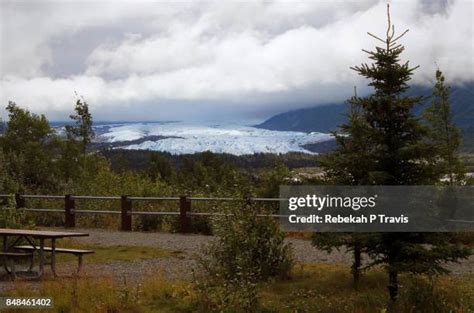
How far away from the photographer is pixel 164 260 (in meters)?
14.3

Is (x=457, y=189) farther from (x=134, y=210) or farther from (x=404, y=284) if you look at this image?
(x=134, y=210)

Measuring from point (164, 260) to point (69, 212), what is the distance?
27.8ft

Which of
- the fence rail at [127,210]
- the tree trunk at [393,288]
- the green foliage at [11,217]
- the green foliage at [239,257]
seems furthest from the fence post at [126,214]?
the tree trunk at [393,288]

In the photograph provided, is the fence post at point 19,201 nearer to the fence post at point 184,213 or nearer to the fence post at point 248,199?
the fence post at point 184,213

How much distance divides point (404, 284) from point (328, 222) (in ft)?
4.90

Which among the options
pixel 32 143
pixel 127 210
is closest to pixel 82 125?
pixel 32 143

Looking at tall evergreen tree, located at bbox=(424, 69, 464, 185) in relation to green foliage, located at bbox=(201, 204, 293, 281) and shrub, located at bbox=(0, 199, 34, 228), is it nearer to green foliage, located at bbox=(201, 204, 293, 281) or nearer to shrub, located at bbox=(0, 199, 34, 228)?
green foliage, located at bbox=(201, 204, 293, 281)

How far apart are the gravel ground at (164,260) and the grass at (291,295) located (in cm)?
88

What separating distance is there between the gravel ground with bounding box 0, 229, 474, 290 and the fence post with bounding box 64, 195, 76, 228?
8.71 feet

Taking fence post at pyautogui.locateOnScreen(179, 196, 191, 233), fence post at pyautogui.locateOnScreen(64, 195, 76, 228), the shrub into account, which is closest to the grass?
the shrub

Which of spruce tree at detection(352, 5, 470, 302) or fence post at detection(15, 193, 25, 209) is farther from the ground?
spruce tree at detection(352, 5, 470, 302)

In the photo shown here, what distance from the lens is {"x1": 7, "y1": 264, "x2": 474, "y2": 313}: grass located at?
8.91 metres

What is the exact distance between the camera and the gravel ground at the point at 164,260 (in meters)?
12.1

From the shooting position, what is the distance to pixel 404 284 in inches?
386
